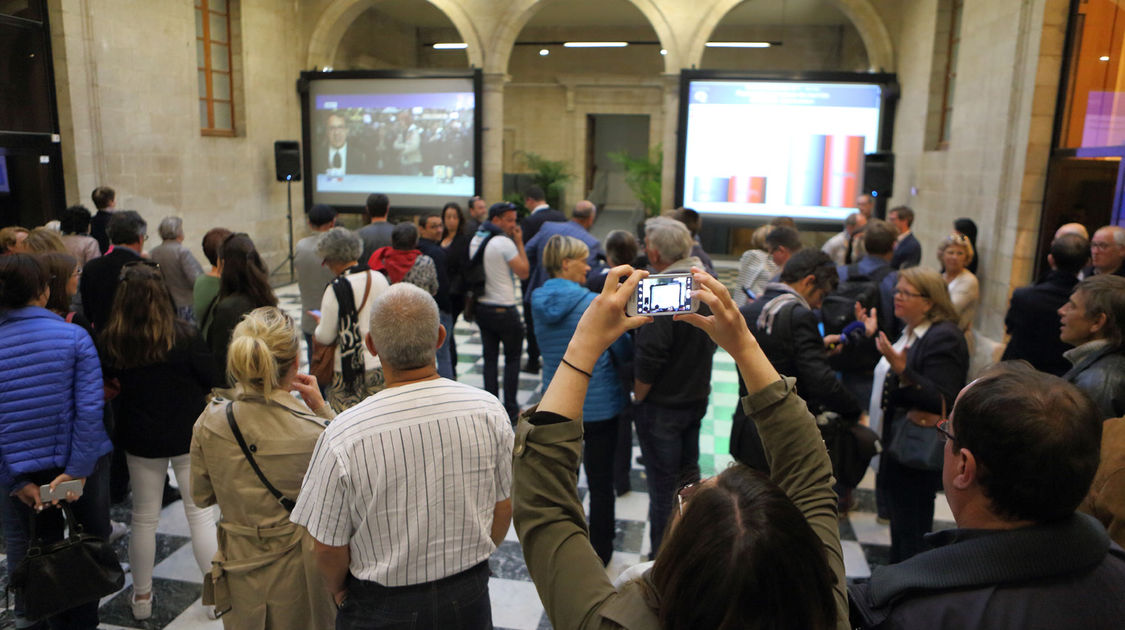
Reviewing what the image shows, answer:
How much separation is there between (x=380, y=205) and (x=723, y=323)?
4.89 metres

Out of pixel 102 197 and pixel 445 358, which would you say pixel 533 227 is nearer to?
pixel 445 358

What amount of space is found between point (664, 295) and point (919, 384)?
2.15 metres

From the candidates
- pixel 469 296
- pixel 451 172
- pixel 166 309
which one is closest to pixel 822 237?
pixel 451 172

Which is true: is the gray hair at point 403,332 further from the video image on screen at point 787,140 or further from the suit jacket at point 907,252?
the video image on screen at point 787,140

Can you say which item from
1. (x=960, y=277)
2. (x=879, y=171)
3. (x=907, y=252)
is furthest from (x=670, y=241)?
(x=879, y=171)

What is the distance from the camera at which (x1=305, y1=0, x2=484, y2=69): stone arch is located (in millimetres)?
11172

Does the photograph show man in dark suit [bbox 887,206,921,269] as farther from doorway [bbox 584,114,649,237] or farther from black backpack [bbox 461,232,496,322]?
doorway [bbox 584,114,649,237]

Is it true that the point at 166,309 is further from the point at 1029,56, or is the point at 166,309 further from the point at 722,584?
the point at 1029,56

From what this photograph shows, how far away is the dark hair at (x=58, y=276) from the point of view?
2980 mm

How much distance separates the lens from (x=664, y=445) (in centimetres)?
322

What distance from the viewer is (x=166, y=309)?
112 inches

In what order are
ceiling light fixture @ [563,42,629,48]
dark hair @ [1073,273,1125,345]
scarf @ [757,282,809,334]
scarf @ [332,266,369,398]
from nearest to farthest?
dark hair @ [1073,273,1125,345] < scarf @ [757,282,809,334] < scarf @ [332,266,369,398] < ceiling light fixture @ [563,42,629,48]

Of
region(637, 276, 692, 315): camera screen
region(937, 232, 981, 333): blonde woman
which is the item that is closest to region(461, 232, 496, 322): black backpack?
region(937, 232, 981, 333): blonde woman

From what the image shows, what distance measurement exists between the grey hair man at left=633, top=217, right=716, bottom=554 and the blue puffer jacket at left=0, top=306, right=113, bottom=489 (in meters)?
2.02
